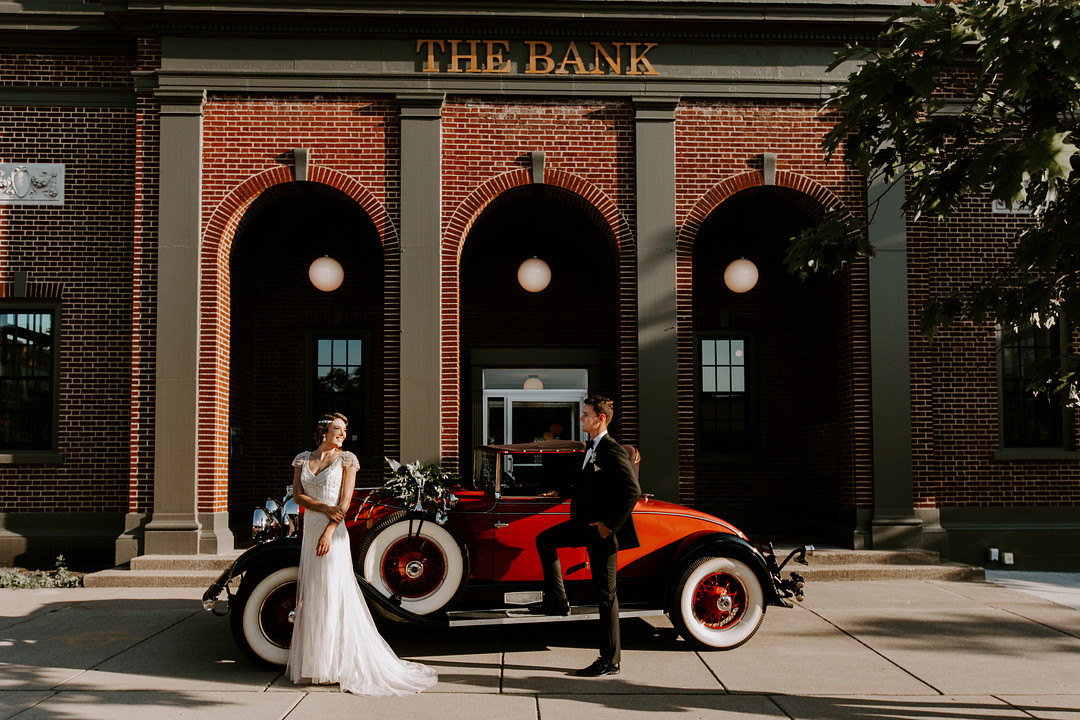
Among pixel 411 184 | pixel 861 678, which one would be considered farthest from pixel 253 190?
pixel 861 678

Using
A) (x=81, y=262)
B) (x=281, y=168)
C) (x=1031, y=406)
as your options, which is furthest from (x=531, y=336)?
(x=1031, y=406)

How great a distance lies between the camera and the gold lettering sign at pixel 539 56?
11148 millimetres

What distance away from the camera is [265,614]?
647 cm

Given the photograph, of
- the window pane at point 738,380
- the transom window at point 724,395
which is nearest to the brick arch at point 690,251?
the transom window at point 724,395

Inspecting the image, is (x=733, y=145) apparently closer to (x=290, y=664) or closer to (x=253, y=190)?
(x=253, y=190)

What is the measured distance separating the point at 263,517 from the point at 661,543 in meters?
3.19

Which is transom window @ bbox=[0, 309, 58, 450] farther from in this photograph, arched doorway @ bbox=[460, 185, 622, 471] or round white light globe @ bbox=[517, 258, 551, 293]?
round white light globe @ bbox=[517, 258, 551, 293]

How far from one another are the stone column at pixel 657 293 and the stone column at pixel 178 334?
5405 millimetres

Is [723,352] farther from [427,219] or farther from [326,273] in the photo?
[326,273]

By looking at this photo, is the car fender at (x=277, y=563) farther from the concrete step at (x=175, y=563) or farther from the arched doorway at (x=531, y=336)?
the arched doorway at (x=531, y=336)

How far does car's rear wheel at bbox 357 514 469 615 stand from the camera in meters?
6.86

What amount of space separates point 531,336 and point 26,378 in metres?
6.80

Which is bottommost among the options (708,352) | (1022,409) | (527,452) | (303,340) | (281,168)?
(527,452)

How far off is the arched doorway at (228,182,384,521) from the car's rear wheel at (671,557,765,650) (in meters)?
6.74
